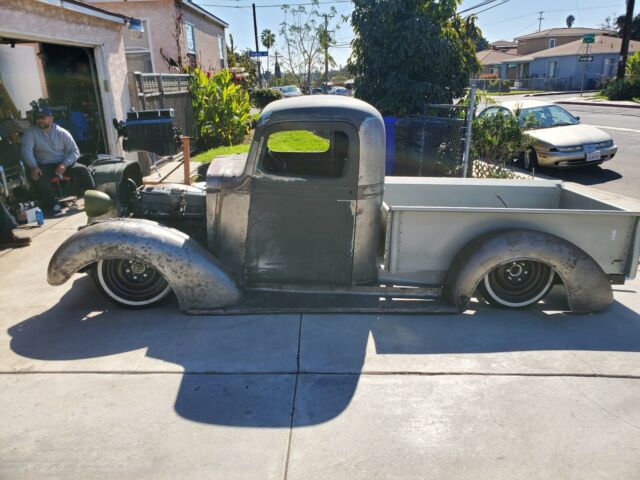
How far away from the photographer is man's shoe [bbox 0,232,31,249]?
5.91 m

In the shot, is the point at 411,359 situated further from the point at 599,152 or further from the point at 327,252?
the point at 599,152

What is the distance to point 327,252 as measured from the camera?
4.13m

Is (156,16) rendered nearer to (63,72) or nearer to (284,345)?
(63,72)

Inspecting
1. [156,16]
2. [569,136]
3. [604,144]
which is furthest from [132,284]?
[156,16]

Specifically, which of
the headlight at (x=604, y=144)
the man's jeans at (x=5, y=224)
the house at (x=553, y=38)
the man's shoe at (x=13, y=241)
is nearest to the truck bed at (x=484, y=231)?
the man's shoe at (x=13, y=241)

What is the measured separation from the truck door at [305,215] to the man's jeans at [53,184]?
433cm

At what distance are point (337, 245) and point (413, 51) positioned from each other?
6.84m

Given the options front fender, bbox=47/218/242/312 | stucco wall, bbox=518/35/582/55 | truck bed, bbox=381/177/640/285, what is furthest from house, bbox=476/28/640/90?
front fender, bbox=47/218/242/312

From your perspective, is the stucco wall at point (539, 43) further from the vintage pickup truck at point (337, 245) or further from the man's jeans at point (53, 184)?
the vintage pickup truck at point (337, 245)

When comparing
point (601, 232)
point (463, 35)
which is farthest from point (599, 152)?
point (601, 232)

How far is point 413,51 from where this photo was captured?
9.49 metres

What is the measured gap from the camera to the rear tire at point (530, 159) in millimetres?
10579

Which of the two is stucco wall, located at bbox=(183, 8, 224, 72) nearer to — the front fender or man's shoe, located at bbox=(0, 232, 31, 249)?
man's shoe, located at bbox=(0, 232, 31, 249)

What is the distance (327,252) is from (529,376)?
1842 mm
